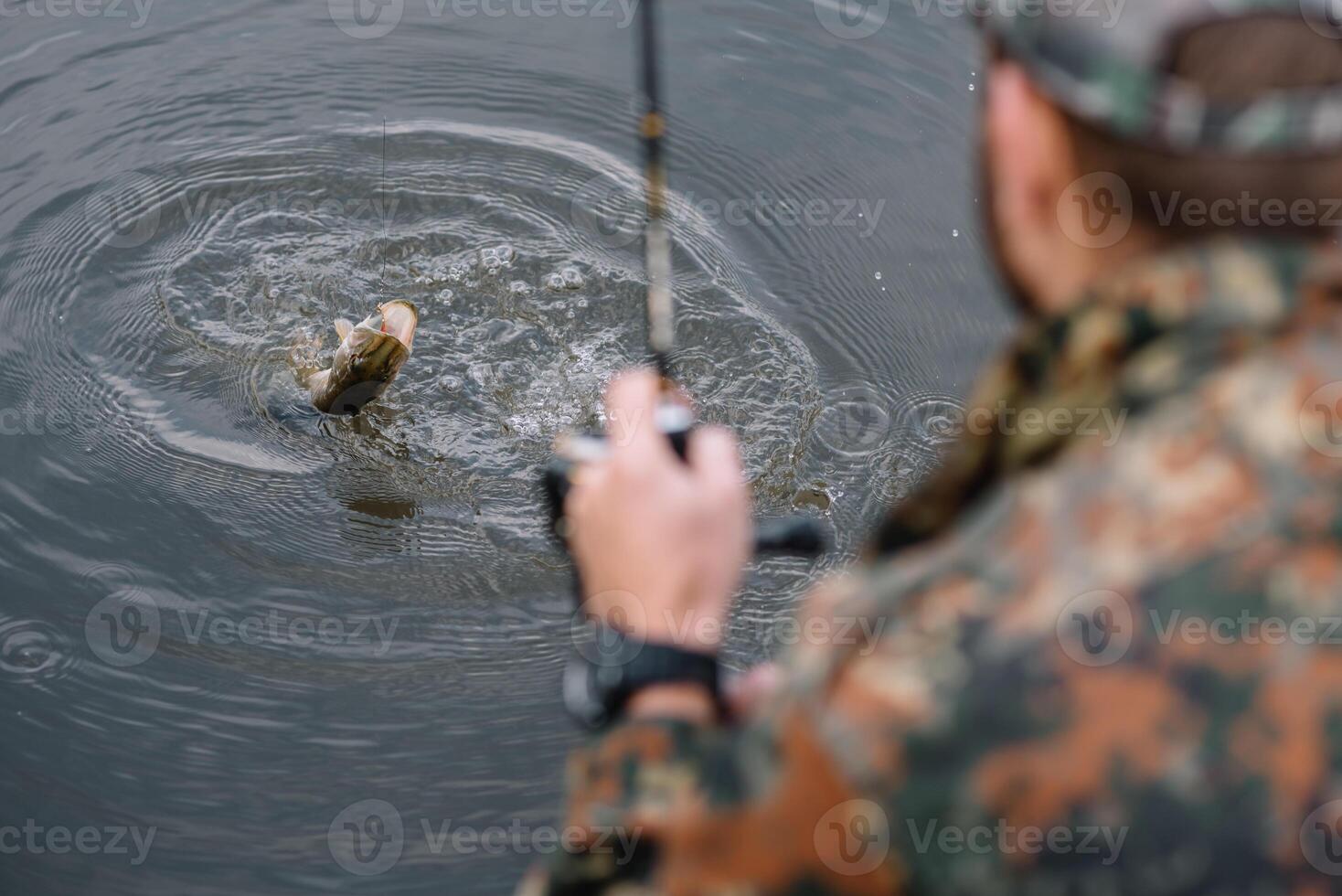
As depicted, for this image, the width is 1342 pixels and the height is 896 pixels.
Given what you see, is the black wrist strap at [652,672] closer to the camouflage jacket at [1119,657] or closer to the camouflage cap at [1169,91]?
the camouflage jacket at [1119,657]

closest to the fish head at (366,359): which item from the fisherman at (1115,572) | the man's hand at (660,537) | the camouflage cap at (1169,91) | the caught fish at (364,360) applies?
the caught fish at (364,360)

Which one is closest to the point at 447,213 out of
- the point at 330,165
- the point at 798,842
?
the point at 330,165

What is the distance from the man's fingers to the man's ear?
1.44 ft

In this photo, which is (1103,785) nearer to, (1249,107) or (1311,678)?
(1311,678)

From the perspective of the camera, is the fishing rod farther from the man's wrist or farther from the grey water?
the grey water

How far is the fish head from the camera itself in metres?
3.62

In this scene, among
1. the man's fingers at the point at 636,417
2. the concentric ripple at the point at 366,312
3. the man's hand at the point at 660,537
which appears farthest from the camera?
the concentric ripple at the point at 366,312

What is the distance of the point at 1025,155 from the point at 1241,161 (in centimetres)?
16

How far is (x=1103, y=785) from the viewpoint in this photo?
86 centimetres

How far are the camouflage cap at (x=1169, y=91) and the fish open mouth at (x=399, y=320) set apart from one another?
2.93m

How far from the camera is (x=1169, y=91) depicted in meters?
0.91

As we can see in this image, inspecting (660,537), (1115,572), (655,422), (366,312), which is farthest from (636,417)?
(366,312)

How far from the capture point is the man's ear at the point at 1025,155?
100 cm

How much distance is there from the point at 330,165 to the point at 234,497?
1525 mm
